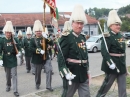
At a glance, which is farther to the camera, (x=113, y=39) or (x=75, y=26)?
(x=113, y=39)

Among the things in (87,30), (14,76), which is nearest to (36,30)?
(14,76)

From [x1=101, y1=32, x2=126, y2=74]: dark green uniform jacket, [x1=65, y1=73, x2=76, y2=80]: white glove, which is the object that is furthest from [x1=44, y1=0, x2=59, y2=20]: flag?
[x1=65, y1=73, x2=76, y2=80]: white glove

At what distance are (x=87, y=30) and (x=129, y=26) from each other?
57.8ft

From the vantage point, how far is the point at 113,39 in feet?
16.5

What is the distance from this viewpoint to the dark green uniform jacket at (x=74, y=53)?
160 inches

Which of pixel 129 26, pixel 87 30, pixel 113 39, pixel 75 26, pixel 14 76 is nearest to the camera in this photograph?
pixel 75 26

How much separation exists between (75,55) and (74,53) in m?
0.04

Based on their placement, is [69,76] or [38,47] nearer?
[69,76]

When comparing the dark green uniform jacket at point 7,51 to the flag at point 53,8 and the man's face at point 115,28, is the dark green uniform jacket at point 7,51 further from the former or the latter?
the man's face at point 115,28

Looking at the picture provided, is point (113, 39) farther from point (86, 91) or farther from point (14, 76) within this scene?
point (14, 76)

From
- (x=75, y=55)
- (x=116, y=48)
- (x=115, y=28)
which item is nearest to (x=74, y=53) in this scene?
(x=75, y=55)

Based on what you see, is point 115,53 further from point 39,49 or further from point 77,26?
point 39,49

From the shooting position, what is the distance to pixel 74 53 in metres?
4.13

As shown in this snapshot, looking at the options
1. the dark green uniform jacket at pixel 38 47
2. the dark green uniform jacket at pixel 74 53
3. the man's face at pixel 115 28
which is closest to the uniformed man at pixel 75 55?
the dark green uniform jacket at pixel 74 53
